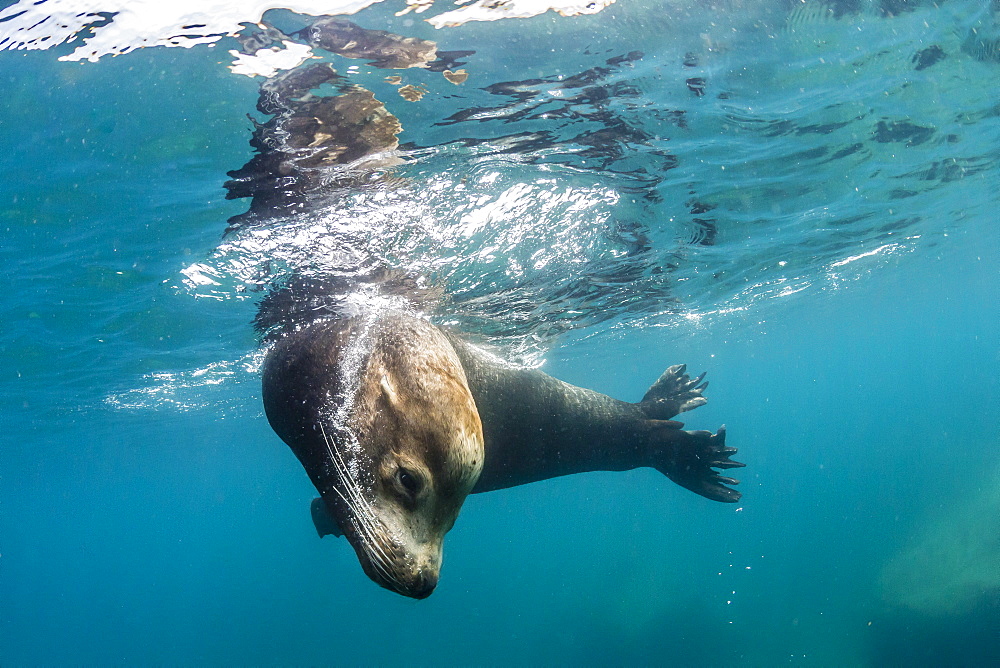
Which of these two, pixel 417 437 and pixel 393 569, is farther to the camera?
pixel 417 437

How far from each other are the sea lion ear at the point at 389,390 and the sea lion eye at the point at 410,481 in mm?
502

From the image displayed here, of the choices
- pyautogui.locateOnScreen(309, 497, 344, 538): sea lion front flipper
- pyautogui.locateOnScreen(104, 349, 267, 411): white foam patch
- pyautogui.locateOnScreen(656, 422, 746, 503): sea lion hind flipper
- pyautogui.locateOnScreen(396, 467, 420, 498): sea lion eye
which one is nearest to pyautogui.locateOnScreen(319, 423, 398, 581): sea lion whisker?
pyautogui.locateOnScreen(396, 467, 420, 498): sea lion eye

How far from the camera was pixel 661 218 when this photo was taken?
1030 centimetres

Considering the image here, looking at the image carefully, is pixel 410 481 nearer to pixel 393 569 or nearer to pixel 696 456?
pixel 393 569

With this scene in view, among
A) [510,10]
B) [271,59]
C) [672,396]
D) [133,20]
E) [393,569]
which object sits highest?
[133,20]

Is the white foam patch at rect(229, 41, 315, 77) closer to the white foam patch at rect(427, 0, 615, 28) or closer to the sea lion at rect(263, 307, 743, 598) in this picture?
the white foam patch at rect(427, 0, 615, 28)

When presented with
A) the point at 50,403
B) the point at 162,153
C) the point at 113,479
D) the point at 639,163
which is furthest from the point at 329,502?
the point at 113,479

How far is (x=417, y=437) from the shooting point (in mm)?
2734

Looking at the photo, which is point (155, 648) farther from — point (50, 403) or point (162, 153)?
point (162, 153)

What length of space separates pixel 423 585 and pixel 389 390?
1.14 meters

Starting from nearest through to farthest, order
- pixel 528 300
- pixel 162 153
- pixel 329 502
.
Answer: pixel 329 502, pixel 162 153, pixel 528 300

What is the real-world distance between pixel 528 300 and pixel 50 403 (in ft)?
59.1

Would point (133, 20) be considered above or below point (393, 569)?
above

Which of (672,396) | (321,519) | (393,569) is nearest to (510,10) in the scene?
(393,569)
